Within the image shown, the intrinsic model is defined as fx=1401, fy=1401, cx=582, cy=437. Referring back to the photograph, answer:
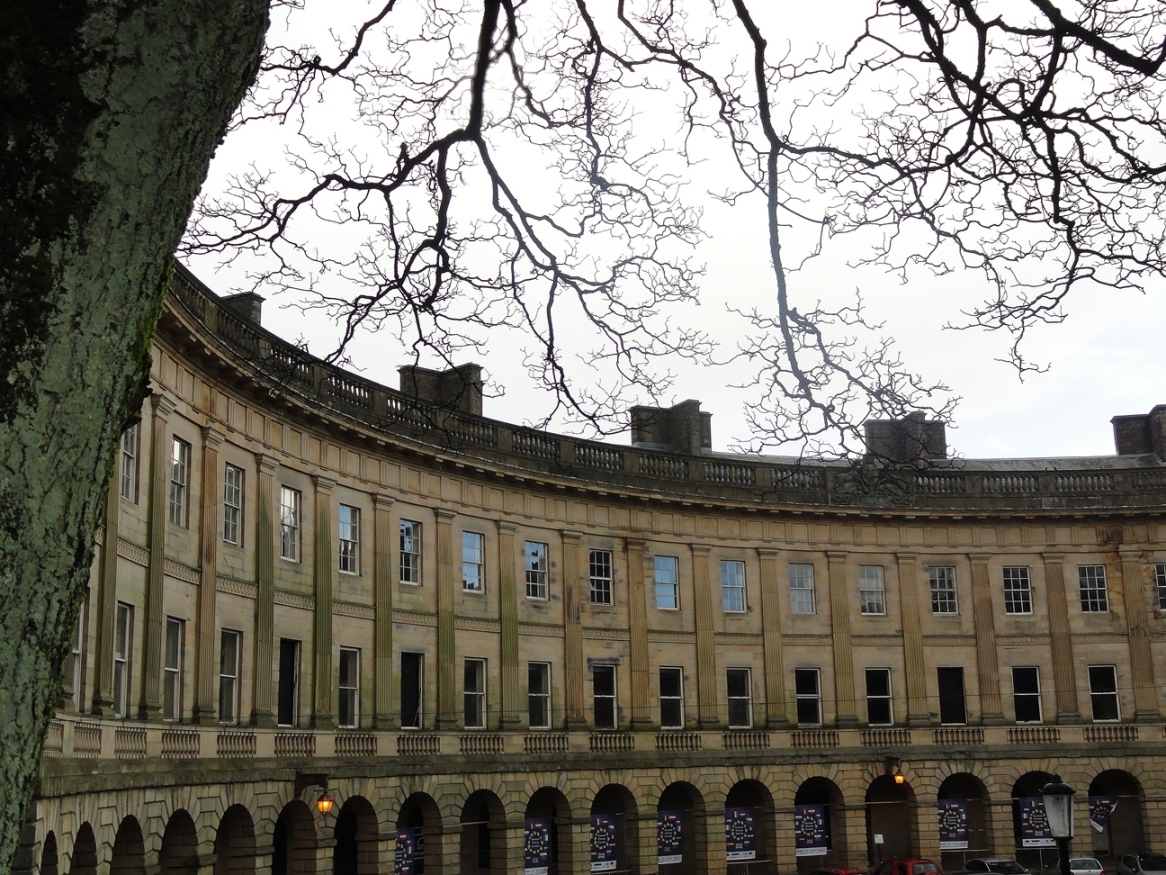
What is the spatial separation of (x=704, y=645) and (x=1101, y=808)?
14.7 metres

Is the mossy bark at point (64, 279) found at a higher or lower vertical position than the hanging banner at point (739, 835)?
higher

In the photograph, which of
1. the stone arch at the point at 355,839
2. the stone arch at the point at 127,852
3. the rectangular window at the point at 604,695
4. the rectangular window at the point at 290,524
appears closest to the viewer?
the stone arch at the point at 127,852

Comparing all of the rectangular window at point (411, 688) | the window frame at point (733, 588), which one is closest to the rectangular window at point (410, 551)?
the rectangular window at point (411, 688)

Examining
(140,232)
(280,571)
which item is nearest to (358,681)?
(280,571)

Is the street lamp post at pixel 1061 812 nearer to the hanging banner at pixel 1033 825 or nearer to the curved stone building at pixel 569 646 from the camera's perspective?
the curved stone building at pixel 569 646

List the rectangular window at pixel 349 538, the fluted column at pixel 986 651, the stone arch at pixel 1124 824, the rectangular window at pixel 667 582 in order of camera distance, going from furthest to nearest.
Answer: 1. the fluted column at pixel 986 651
2. the stone arch at pixel 1124 824
3. the rectangular window at pixel 667 582
4. the rectangular window at pixel 349 538

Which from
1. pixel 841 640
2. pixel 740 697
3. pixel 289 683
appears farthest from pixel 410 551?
pixel 841 640

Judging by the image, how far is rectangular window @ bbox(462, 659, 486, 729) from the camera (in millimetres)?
39531

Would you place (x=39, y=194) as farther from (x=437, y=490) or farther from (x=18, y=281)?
(x=437, y=490)

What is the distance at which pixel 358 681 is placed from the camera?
35.8 m

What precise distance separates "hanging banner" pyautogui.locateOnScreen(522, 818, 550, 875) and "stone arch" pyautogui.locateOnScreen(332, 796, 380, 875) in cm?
554

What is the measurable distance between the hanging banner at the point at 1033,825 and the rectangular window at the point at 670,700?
40.6 feet

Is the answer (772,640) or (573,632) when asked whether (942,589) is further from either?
(573,632)

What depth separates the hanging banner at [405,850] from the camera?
37094 mm
